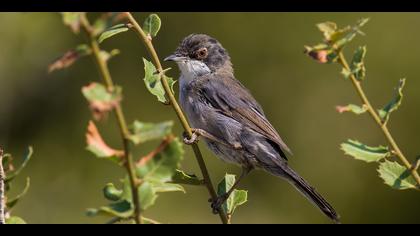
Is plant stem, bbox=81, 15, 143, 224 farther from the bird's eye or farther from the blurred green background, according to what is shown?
the blurred green background

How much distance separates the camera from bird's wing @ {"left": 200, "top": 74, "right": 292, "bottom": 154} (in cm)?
446

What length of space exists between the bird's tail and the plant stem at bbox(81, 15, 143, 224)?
7.76ft

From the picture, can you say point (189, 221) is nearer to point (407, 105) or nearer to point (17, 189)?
point (17, 189)

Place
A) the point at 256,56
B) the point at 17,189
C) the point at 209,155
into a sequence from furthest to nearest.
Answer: the point at 256,56 → the point at 209,155 → the point at 17,189

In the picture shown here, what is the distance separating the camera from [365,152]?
1798mm

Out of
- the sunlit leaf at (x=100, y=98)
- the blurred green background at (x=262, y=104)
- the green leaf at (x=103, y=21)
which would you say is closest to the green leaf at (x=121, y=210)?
the sunlit leaf at (x=100, y=98)

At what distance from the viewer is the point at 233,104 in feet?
15.1

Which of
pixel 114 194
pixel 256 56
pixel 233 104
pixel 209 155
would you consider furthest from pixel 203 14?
pixel 114 194

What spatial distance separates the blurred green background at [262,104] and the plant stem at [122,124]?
18.5 ft

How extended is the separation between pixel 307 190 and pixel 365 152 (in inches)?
84.8

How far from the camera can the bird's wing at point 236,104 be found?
14.6ft

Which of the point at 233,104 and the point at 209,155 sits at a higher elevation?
the point at 233,104

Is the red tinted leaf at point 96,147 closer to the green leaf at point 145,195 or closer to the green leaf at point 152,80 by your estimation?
the green leaf at point 145,195
